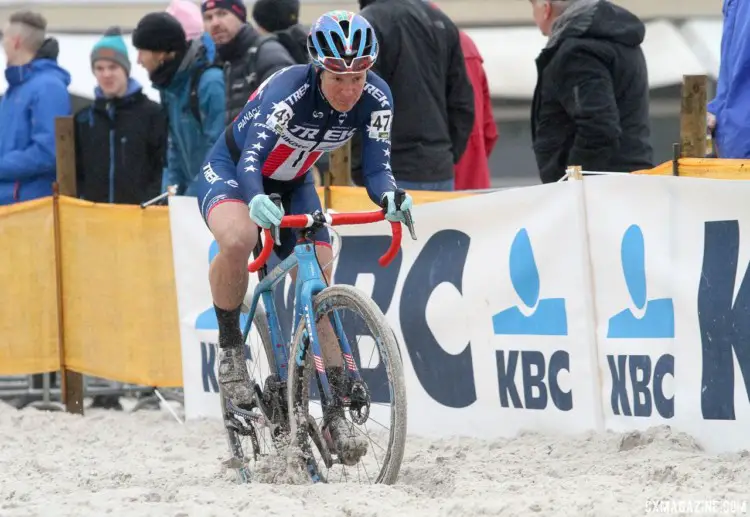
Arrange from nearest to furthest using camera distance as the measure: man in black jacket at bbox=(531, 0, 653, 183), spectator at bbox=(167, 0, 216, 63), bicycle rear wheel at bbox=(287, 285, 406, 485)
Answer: bicycle rear wheel at bbox=(287, 285, 406, 485)
man in black jacket at bbox=(531, 0, 653, 183)
spectator at bbox=(167, 0, 216, 63)

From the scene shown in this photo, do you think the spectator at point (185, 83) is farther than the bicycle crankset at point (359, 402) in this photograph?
Yes

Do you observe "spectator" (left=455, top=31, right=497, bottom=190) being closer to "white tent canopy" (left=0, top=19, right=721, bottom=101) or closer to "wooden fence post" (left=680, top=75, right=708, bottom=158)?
"wooden fence post" (left=680, top=75, right=708, bottom=158)

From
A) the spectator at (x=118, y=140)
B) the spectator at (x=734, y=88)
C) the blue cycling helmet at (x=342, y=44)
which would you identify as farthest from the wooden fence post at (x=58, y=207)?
the spectator at (x=734, y=88)

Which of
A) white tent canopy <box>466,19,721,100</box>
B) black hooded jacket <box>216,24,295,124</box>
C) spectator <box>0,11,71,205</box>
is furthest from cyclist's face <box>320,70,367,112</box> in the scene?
white tent canopy <box>466,19,721,100</box>

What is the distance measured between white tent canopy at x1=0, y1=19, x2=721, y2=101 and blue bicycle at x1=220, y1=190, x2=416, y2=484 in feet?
27.1

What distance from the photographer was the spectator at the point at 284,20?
911 centimetres

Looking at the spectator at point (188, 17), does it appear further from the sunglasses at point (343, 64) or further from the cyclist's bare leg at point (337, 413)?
the cyclist's bare leg at point (337, 413)

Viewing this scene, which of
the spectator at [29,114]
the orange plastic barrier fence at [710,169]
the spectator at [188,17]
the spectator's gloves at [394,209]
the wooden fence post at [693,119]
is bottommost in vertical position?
the spectator's gloves at [394,209]

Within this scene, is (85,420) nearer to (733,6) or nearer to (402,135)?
(402,135)

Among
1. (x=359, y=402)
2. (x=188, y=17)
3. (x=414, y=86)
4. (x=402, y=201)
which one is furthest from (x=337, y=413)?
(x=188, y=17)

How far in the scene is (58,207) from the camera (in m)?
9.65

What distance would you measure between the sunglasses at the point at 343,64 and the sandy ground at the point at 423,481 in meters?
1.79

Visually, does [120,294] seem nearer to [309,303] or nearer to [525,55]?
[309,303]

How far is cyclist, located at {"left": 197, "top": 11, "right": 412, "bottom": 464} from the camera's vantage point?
5.83m
